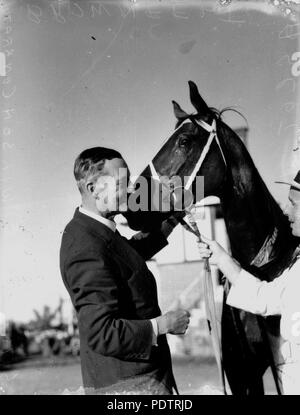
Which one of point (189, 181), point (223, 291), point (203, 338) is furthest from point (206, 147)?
point (203, 338)

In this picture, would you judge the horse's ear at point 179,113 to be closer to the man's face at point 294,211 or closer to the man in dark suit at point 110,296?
the man in dark suit at point 110,296

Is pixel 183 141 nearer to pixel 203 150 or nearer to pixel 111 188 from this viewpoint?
pixel 203 150

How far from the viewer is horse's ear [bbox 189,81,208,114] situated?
2.67 meters

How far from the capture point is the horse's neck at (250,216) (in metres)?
2.68

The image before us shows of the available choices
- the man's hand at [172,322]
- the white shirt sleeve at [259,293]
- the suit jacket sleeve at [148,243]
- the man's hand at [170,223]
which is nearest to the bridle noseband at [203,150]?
the man's hand at [170,223]

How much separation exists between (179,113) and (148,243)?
2.28ft

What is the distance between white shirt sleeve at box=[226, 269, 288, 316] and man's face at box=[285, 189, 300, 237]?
0.23 m

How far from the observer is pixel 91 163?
95.9 inches

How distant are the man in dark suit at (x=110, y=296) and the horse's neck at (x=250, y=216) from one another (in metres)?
0.55

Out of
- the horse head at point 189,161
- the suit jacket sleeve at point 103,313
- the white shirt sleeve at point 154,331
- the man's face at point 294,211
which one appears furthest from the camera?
the horse head at point 189,161

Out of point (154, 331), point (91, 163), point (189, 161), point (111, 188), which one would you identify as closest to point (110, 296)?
point (154, 331)

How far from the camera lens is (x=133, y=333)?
6.98 feet

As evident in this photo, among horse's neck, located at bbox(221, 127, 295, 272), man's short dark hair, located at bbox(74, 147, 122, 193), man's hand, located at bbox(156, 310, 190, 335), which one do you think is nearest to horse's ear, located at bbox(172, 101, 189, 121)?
horse's neck, located at bbox(221, 127, 295, 272)
